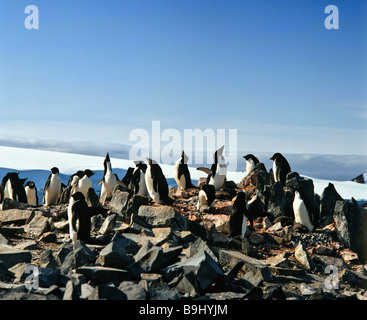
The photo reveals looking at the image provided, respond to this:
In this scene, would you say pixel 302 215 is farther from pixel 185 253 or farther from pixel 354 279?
pixel 185 253

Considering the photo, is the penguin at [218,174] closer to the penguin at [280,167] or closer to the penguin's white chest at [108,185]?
the penguin at [280,167]

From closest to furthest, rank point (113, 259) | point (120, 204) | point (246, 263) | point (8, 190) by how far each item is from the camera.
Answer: point (113, 259)
point (246, 263)
point (120, 204)
point (8, 190)

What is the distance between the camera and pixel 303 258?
8141mm

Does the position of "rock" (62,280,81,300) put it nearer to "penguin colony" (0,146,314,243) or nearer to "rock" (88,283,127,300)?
"rock" (88,283,127,300)

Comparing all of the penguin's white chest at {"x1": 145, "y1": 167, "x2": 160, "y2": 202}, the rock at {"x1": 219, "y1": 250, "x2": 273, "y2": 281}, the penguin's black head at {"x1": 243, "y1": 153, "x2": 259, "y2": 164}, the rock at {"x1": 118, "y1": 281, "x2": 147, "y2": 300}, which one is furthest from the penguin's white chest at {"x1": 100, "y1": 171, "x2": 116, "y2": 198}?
the rock at {"x1": 118, "y1": 281, "x2": 147, "y2": 300}

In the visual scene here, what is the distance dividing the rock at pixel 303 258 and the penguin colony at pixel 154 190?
3.72ft

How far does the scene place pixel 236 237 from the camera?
8945mm

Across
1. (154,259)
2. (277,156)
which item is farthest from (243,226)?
(277,156)

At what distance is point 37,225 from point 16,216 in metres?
0.96

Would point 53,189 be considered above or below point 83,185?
below

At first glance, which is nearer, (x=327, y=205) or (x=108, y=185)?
(x=327, y=205)
